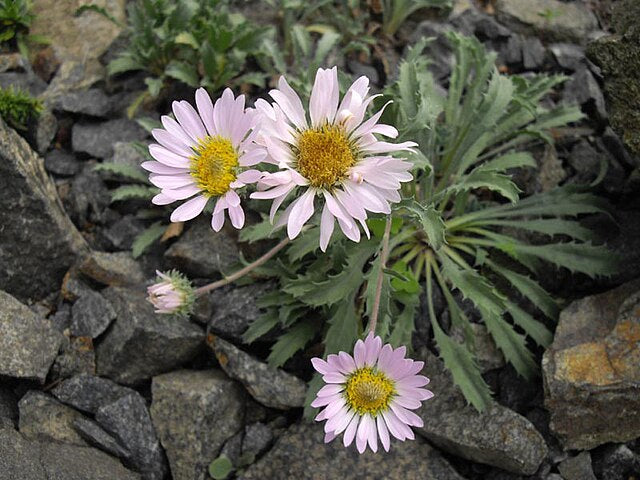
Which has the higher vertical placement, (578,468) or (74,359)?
(74,359)

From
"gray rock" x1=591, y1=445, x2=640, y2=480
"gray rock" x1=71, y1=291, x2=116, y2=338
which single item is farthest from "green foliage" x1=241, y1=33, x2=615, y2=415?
"gray rock" x1=71, y1=291, x2=116, y2=338

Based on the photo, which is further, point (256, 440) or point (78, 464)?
point (256, 440)

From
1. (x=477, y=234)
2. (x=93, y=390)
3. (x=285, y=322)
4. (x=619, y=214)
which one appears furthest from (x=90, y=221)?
(x=619, y=214)

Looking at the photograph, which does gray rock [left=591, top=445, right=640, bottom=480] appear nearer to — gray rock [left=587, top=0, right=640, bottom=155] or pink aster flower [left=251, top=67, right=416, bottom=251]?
gray rock [left=587, top=0, right=640, bottom=155]

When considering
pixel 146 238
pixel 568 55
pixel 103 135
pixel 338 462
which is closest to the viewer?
pixel 338 462

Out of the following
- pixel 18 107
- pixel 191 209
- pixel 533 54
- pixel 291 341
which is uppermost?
pixel 191 209

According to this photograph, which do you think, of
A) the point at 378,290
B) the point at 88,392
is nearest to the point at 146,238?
the point at 88,392

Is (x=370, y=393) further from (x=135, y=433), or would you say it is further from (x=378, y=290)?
(x=135, y=433)

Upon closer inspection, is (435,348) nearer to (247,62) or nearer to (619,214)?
(619,214)
